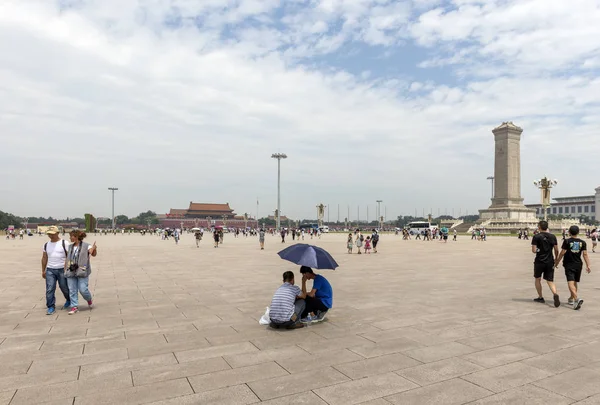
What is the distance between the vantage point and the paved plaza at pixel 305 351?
4078mm

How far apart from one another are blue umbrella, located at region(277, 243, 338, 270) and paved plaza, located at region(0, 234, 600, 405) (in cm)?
103

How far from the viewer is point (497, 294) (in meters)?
9.66

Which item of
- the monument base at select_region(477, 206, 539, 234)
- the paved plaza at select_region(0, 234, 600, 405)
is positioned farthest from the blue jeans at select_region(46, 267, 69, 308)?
the monument base at select_region(477, 206, 539, 234)

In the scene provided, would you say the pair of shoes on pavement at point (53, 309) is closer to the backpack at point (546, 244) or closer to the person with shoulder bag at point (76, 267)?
the person with shoulder bag at point (76, 267)

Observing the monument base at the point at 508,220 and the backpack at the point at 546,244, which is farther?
the monument base at the point at 508,220

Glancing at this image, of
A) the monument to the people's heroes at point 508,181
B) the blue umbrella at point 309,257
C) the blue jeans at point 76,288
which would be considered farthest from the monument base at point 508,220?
the blue jeans at point 76,288

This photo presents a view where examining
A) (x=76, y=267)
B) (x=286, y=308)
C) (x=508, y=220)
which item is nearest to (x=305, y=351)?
(x=286, y=308)

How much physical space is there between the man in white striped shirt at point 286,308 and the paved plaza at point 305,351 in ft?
0.61

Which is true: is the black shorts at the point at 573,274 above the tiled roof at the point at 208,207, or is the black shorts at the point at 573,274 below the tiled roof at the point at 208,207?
below

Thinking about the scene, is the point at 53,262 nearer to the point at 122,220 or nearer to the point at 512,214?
the point at 512,214

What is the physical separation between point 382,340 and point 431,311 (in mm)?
2345

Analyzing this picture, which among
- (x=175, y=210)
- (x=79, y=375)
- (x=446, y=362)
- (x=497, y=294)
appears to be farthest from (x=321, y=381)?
(x=175, y=210)

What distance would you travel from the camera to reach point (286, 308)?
6.35 m

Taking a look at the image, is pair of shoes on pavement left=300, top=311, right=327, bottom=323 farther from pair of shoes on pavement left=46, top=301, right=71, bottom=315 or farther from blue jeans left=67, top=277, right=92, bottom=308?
pair of shoes on pavement left=46, top=301, right=71, bottom=315
